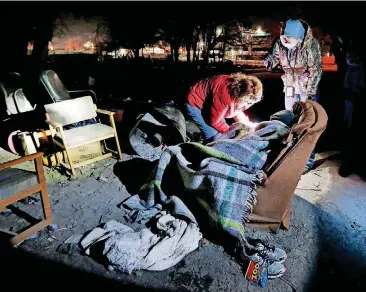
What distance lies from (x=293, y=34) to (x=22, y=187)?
13.9 ft

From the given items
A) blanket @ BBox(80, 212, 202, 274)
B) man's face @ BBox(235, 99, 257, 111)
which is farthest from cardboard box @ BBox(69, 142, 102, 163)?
man's face @ BBox(235, 99, 257, 111)

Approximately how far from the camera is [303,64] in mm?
4488

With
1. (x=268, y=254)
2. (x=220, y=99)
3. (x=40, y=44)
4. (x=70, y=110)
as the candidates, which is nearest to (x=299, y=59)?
(x=220, y=99)

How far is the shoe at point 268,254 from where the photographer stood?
9.07 feet

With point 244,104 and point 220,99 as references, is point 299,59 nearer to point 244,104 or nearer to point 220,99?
point 244,104

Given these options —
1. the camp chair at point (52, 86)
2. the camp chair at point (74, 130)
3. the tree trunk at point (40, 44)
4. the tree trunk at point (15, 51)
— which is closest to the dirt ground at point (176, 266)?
the camp chair at point (74, 130)

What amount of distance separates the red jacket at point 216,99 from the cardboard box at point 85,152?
2.23 meters

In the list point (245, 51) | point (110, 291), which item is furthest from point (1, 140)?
point (245, 51)

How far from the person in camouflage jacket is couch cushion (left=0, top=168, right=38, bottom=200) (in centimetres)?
399

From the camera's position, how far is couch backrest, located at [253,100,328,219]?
2.72 m

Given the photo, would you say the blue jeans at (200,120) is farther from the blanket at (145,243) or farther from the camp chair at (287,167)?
the blanket at (145,243)

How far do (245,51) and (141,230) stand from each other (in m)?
37.9

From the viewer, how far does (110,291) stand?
2510mm

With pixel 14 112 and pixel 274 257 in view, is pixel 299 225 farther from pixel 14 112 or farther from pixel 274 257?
pixel 14 112
